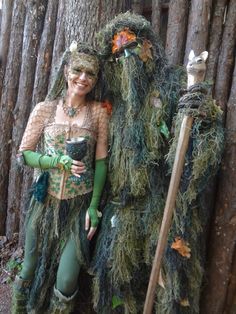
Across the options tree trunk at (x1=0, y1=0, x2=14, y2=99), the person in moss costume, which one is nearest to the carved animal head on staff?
the person in moss costume

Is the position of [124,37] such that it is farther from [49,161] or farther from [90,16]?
[49,161]

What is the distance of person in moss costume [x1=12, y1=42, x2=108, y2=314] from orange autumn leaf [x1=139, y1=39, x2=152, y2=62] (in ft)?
0.97

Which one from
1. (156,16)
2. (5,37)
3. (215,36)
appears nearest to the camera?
(215,36)

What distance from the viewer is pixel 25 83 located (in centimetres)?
326

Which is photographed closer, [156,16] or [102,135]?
[102,135]

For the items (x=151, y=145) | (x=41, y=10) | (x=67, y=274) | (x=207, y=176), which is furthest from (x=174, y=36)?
(x=67, y=274)

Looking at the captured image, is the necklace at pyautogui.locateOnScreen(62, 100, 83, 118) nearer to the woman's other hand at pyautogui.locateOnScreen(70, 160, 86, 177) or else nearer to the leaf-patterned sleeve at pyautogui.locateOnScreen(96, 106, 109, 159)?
the leaf-patterned sleeve at pyautogui.locateOnScreen(96, 106, 109, 159)

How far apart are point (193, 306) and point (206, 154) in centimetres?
105

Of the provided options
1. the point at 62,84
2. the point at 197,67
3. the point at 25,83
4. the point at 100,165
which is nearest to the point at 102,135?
the point at 100,165

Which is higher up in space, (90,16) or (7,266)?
(90,16)

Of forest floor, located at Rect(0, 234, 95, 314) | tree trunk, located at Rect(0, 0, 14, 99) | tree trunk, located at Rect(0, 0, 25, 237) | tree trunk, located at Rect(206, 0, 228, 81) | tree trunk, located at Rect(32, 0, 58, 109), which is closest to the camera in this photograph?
tree trunk, located at Rect(206, 0, 228, 81)

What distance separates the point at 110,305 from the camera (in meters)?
2.41

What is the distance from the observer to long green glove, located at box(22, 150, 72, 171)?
2.19m

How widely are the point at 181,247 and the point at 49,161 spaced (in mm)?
995
